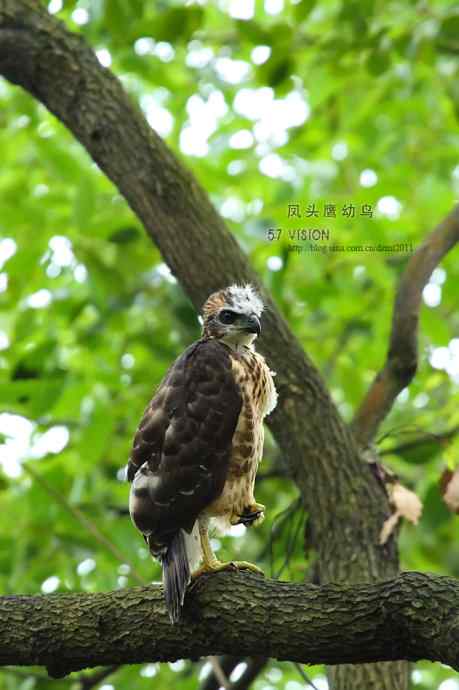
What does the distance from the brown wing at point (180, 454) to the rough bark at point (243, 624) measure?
0.22 metres

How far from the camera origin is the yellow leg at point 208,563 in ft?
11.6

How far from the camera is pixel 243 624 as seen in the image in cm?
324

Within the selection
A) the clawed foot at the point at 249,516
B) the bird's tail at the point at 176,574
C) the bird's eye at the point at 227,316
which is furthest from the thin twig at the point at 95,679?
the bird's eye at the point at 227,316

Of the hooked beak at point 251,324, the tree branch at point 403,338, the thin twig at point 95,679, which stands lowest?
the thin twig at point 95,679

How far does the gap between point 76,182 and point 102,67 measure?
2.95ft

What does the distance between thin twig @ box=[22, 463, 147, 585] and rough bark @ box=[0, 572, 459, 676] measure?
66.2 inches

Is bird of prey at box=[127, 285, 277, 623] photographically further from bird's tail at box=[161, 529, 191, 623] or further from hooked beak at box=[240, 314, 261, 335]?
hooked beak at box=[240, 314, 261, 335]

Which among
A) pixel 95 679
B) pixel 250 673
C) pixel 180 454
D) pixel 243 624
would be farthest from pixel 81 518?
pixel 243 624

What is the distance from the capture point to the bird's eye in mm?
3964

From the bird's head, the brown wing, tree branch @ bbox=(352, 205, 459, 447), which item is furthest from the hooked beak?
tree branch @ bbox=(352, 205, 459, 447)

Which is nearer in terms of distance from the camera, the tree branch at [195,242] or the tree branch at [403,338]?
the tree branch at [195,242]

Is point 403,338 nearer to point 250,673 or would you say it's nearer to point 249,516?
point 249,516

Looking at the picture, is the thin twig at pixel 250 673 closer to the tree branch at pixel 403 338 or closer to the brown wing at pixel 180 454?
the tree branch at pixel 403 338

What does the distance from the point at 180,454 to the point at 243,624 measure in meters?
0.56
